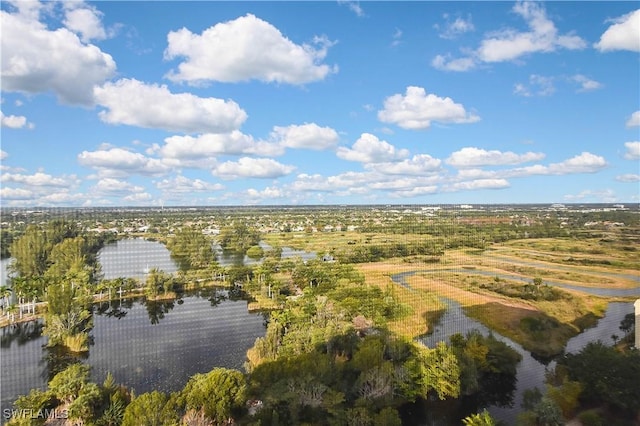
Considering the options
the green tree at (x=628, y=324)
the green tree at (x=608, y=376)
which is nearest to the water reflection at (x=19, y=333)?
the green tree at (x=608, y=376)

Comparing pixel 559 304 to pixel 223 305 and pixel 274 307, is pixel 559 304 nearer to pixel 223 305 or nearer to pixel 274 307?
pixel 274 307

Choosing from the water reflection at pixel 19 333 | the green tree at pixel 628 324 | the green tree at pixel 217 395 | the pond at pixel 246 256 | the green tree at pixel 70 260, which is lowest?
the green tree at pixel 628 324

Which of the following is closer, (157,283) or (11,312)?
(11,312)

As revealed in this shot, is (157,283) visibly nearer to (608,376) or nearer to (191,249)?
(191,249)

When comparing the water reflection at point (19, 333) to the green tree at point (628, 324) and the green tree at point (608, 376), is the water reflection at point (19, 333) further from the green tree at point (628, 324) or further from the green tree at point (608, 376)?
the green tree at point (628, 324)

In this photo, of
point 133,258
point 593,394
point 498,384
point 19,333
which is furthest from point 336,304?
point 19,333

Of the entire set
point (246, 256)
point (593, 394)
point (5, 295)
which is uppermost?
point (246, 256)
